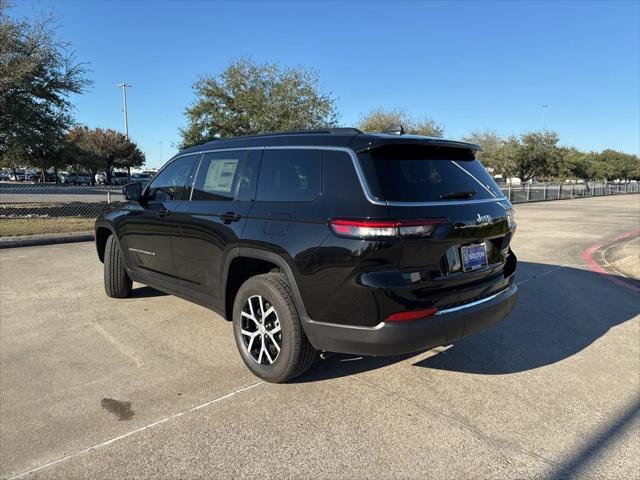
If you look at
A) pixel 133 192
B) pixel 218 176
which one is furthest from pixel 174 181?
pixel 218 176

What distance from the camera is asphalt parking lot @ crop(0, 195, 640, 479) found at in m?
2.71

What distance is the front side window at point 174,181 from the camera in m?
4.65

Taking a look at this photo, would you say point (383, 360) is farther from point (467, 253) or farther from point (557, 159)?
point (557, 159)

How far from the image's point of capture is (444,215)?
121 inches

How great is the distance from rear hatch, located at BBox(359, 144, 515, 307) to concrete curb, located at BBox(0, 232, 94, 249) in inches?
370

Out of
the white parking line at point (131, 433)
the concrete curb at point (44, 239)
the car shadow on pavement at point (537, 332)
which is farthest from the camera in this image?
the concrete curb at point (44, 239)

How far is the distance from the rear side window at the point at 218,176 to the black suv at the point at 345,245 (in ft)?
0.05

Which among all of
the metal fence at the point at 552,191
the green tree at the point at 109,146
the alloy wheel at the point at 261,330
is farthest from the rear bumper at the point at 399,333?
the green tree at the point at 109,146

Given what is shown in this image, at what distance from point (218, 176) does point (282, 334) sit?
1633 mm

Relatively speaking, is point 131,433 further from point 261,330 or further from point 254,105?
point 254,105

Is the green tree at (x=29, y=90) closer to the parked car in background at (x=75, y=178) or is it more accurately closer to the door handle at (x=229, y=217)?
the door handle at (x=229, y=217)

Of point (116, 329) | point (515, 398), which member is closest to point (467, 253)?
point (515, 398)

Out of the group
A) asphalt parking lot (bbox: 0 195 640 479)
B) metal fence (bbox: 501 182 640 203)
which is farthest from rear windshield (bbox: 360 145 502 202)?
metal fence (bbox: 501 182 640 203)

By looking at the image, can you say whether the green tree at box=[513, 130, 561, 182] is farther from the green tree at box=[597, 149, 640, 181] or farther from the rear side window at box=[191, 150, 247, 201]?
the rear side window at box=[191, 150, 247, 201]
